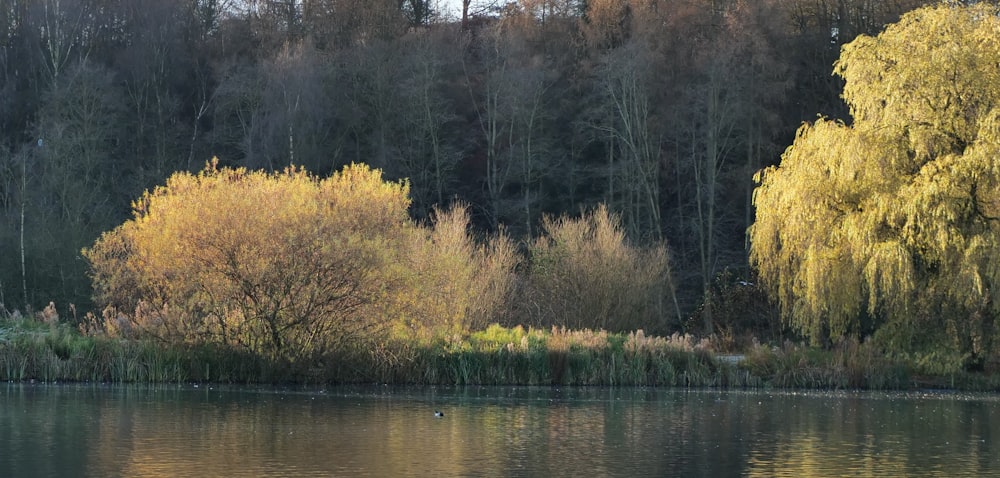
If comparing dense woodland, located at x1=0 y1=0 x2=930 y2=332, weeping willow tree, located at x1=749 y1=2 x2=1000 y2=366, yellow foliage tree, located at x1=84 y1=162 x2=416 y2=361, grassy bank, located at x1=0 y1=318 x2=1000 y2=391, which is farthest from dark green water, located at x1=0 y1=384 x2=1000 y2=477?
dense woodland, located at x1=0 y1=0 x2=930 y2=332

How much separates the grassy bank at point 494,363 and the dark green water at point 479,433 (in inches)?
58.5

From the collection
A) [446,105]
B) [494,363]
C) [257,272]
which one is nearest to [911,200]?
[494,363]

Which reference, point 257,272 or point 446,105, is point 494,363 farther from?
point 446,105

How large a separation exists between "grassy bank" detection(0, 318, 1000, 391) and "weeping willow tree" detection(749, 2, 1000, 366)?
4.41 ft

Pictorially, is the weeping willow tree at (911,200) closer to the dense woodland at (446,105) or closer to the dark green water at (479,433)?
the dark green water at (479,433)

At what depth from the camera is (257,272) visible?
107ft

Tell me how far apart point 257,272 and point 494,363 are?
6.81 meters

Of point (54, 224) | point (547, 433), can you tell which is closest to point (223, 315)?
point (547, 433)

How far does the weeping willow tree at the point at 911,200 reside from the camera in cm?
3428

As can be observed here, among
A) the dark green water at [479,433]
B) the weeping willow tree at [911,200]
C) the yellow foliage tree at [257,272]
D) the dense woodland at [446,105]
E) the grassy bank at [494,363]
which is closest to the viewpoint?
the dark green water at [479,433]

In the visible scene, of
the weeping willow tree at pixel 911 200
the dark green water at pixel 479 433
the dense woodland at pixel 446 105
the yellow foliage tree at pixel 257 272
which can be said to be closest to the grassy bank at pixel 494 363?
the yellow foliage tree at pixel 257 272

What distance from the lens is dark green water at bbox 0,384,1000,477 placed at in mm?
18938

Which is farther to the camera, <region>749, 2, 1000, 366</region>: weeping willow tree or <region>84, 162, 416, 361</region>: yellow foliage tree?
<region>749, 2, 1000, 366</region>: weeping willow tree

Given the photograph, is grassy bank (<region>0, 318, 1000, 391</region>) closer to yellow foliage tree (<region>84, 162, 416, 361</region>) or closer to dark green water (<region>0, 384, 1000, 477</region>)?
yellow foliage tree (<region>84, 162, 416, 361</region>)
